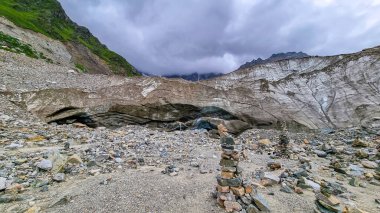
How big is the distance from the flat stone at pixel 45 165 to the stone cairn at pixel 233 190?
7018mm

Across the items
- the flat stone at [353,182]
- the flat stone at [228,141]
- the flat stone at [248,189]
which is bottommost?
the flat stone at [353,182]

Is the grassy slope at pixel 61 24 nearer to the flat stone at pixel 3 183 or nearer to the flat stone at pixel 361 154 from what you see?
the flat stone at pixel 361 154

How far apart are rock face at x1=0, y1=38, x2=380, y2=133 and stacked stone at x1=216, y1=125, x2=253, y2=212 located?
1486cm

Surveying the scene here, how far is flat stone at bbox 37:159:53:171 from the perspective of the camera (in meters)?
10.6

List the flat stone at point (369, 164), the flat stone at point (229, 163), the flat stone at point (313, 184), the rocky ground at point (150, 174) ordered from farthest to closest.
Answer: the flat stone at point (369, 164) → the flat stone at point (313, 184) → the flat stone at point (229, 163) → the rocky ground at point (150, 174)

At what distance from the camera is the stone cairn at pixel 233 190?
820cm

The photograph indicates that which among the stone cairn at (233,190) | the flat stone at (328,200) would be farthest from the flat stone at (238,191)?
the flat stone at (328,200)

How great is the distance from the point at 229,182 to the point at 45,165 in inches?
299

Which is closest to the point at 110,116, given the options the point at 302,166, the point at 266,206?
the point at 302,166

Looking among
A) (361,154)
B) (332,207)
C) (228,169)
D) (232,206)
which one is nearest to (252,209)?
(232,206)

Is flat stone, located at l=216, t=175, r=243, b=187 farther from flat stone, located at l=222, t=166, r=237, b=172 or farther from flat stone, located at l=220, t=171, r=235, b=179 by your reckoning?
flat stone, located at l=222, t=166, r=237, b=172

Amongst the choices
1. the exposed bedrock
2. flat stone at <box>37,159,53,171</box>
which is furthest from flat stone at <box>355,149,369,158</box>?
flat stone at <box>37,159,53,171</box>

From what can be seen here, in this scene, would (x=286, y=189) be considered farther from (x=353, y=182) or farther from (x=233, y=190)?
(x=353, y=182)

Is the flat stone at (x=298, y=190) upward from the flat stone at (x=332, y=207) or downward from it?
upward
